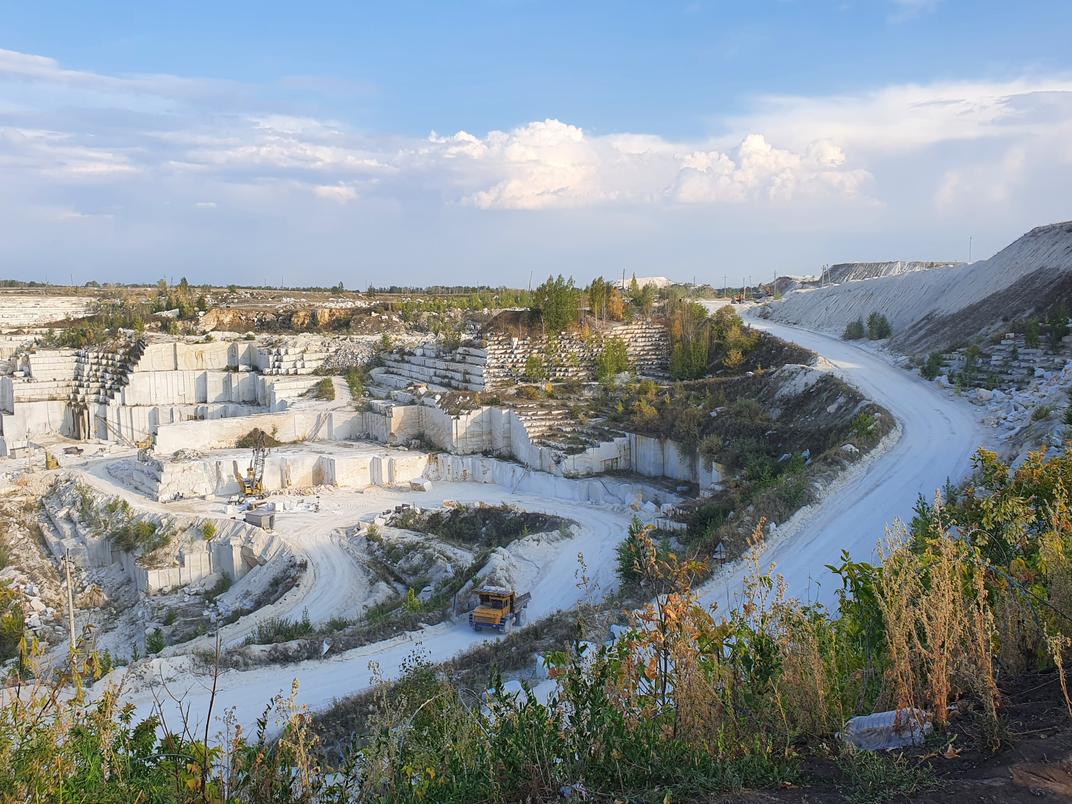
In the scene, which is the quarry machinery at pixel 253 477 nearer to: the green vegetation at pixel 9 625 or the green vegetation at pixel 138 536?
the green vegetation at pixel 138 536

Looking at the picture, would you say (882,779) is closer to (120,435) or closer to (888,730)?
(888,730)

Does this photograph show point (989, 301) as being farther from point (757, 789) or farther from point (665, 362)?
point (757, 789)

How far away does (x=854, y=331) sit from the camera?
31594mm

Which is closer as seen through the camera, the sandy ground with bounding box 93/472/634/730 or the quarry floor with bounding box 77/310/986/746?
the sandy ground with bounding box 93/472/634/730

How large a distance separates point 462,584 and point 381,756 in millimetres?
12080

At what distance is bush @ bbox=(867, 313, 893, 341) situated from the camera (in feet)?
99.6

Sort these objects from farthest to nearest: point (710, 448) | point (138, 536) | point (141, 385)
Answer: point (141, 385) < point (138, 536) < point (710, 448)

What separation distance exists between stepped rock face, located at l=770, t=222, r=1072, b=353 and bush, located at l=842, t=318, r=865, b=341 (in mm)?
1195

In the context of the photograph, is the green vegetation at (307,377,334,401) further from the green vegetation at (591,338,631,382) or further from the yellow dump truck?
the yellow dump truck

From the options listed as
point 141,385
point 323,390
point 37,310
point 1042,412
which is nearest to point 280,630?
point 1042,412

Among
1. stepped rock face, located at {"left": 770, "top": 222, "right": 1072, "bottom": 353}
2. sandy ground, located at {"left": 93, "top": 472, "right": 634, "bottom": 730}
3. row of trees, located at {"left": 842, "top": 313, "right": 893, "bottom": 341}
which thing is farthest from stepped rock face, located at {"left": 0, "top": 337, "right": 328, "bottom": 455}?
stepped rock face, located at {"left": 770, "top": 222, "right": 1072, "bottom": 353}

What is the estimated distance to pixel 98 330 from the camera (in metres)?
37.8

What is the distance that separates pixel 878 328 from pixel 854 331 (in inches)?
44.5

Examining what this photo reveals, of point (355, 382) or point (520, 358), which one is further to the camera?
point (355, 382)
